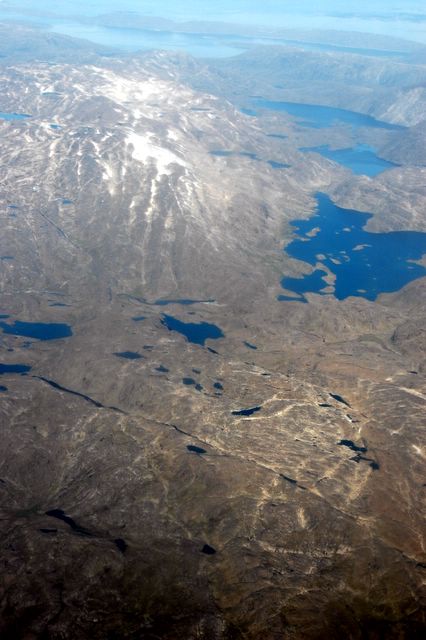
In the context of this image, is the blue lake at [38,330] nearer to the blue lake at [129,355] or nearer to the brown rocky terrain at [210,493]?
the brown rocky terrain at [210,493]

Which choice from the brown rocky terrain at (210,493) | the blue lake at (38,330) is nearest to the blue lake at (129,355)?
the brown rocky terrain at (210,493)

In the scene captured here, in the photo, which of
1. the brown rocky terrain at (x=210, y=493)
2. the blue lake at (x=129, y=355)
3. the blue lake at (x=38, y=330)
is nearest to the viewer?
the brown rocky terrain at (x=210, y=493)

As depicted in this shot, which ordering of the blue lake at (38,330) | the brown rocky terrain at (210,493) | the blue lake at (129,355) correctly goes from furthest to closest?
the blue lake at (38,330), the blue lake at (129,355), the brown rocky terrain at (210,493)

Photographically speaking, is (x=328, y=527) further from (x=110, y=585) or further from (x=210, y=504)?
(x=110, y=585)

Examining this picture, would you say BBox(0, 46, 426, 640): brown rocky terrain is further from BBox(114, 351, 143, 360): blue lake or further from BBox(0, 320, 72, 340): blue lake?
BBox(0, 320, 72, 340): blue lake

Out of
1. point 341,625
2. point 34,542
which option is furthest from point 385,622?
point 34,542

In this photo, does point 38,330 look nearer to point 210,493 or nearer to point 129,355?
point 129,355

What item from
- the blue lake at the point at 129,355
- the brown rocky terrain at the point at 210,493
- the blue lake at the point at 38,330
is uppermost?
the brown rocky terrain at the point at 210,493

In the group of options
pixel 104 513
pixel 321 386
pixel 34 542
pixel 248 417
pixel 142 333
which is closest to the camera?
pixel 34 542

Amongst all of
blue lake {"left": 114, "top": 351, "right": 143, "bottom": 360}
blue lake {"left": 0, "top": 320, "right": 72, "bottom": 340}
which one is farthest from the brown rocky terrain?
blue lake {"left": 0, "top": 320, "right": 72, "bottom": 340}

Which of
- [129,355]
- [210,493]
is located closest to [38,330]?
[129,355]
